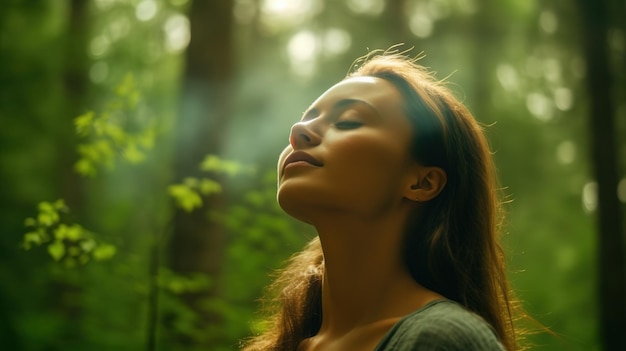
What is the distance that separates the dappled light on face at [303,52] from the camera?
45.1 ft

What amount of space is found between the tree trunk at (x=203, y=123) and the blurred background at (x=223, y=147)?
0.04ft

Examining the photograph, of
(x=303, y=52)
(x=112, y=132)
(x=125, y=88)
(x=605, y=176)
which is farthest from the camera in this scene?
(x=303, y=52)

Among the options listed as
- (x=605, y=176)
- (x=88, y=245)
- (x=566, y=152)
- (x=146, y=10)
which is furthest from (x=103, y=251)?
(x=566, y=152)

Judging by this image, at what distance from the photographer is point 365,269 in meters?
1.74

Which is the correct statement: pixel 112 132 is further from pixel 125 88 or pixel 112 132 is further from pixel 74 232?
pixel 74 232

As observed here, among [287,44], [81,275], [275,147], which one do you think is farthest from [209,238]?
[287,44]

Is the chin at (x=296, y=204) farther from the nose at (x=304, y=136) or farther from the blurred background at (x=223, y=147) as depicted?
the blurred background at (x=223, y=147)

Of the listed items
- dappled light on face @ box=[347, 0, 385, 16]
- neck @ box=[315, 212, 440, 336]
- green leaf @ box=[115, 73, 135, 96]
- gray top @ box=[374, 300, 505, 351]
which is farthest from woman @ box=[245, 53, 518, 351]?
dappled light on face @ box=[347, 0, 385, 16]

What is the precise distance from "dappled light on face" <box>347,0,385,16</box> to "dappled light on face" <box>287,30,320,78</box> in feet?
5.83

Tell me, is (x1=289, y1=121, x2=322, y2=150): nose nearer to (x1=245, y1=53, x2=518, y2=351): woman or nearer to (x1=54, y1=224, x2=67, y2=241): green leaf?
(x1=245, y1=53, x2=518, y2=351): woman

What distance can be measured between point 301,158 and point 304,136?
0.26 ft

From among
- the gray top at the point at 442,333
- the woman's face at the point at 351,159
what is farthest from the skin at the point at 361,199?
the gray top at the point at 442,333

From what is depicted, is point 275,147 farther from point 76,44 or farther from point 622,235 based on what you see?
point 622,235

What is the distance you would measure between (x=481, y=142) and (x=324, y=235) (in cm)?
51
